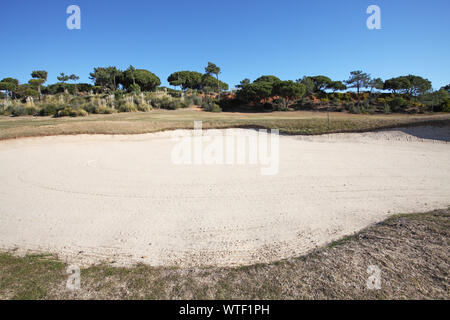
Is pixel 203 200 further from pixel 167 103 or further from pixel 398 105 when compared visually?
pixel 398 105

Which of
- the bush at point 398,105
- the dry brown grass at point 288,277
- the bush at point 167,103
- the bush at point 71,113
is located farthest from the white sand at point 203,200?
the bush at point 398,105

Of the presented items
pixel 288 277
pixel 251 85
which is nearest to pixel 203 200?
pixel 288 277

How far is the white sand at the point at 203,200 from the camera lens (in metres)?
5.11

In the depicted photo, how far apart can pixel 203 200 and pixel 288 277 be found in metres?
4.47

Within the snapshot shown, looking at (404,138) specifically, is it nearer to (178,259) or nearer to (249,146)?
(249,146)

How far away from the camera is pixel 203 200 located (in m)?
7.54

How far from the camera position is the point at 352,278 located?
3260 millimetres

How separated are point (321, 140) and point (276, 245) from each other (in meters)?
12.1

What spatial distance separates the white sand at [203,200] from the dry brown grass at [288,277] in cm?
70

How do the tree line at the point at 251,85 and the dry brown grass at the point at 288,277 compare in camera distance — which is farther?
the tree line at the point at 251,85

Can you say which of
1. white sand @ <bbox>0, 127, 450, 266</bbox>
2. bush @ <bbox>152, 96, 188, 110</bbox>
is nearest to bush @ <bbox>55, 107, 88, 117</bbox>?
bush @ <bbox>152, 96, 188, 110</bbox>

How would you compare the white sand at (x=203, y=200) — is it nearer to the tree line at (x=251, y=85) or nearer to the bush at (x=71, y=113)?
the bush at (x=71, y=113)

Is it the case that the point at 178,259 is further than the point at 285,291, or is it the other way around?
the point at 178,259

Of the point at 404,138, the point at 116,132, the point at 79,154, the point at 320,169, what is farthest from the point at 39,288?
the point at 404,138
